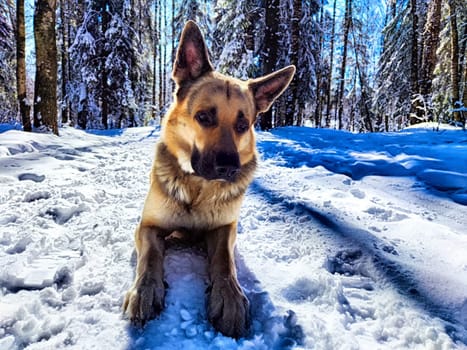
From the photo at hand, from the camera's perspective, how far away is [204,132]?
2.27 metres

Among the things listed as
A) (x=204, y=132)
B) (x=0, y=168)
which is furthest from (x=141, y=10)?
(x=204, y=132)

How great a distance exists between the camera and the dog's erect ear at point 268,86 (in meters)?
2.80

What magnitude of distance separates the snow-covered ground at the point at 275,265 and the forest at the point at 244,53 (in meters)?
6.01

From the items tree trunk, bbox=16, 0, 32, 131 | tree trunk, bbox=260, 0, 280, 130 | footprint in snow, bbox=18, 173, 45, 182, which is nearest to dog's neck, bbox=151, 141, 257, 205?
footprint in snow, bbox=18, 173, 45, 182

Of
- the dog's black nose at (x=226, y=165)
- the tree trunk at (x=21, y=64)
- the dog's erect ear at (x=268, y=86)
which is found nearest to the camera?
the dog's black nose at (x=226, y=165)

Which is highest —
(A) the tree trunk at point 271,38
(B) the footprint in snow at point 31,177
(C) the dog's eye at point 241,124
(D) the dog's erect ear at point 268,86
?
(A) the tree trunk at point 271,38

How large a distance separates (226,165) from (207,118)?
0.51 metres

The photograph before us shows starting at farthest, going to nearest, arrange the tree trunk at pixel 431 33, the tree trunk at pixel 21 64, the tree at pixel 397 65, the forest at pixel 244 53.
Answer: the tree at pixel 397 65
the tree trunk at pixel 431 33
the forest at pixel 244 53
the tree trunk at pixel 21 64

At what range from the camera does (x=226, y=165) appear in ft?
6.51

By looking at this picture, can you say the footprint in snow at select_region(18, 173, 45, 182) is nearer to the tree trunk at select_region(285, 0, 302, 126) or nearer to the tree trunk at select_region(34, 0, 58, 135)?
the tree trunk at select_region(34, 0, 58, 135)

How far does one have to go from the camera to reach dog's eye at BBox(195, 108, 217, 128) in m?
2.31

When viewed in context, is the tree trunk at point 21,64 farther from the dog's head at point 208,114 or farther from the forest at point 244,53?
the dog's head at point 208,114

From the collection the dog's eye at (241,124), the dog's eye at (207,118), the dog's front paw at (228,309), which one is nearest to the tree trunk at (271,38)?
the dog's eye at (241,124)

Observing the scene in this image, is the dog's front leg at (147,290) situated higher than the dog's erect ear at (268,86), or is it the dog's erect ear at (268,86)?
the dog's erect ear at (268,86)
